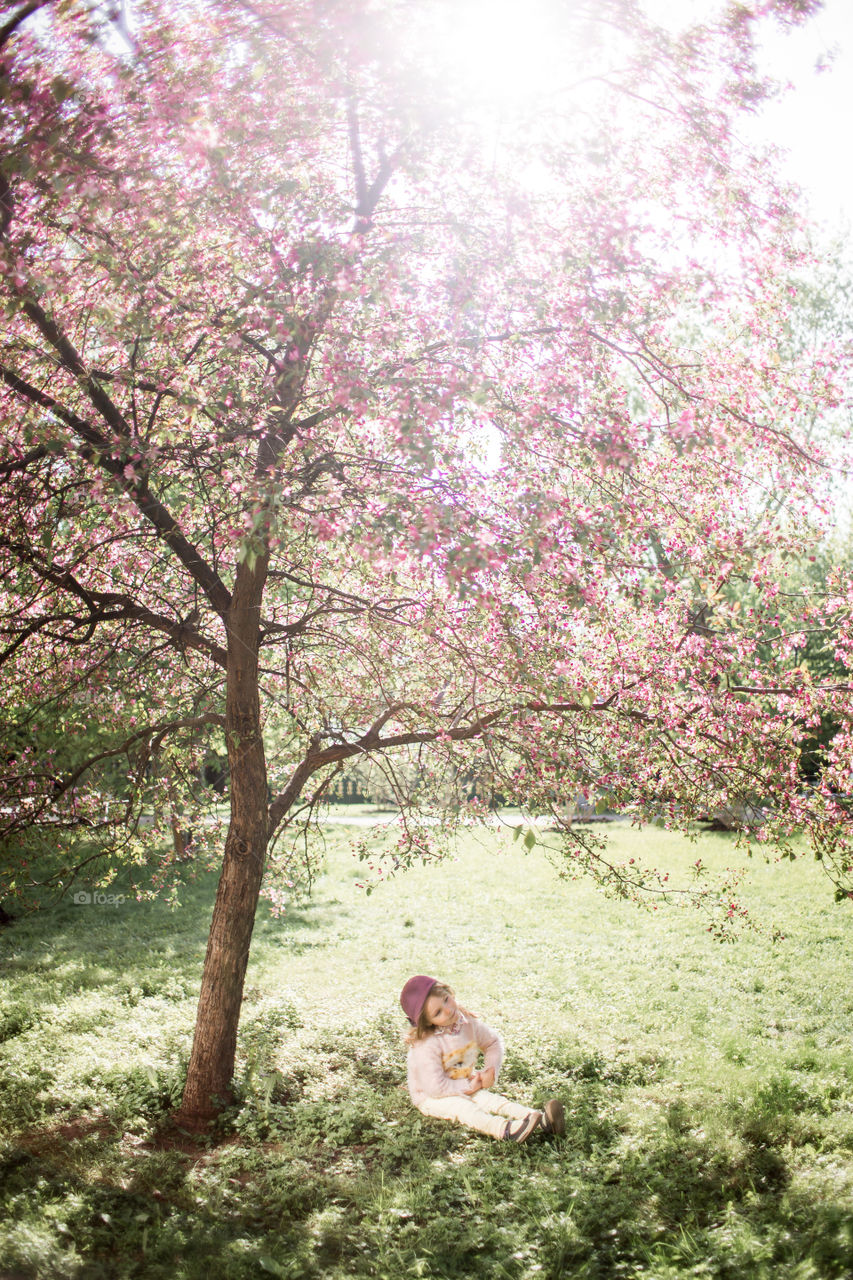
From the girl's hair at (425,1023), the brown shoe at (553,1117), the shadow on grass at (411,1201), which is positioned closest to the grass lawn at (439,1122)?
the shadow on grass at (411,1201)

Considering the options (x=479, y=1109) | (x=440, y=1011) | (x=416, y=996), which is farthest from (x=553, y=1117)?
(x=416, y=996)

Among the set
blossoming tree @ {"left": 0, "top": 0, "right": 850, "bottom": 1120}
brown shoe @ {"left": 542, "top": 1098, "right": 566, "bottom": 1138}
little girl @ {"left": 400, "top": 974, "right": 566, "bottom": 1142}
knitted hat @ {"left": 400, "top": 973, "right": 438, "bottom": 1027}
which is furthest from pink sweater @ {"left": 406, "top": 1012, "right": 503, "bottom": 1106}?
blossoming tree @ {"left": 0, "top": 0, "right": 850, "bottom": 1120}

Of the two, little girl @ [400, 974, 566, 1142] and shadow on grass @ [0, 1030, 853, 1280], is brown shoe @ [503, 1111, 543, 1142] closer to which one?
little girl @ [400, 974, 566, 1142]

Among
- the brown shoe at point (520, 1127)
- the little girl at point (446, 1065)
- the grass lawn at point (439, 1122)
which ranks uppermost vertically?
the little girl at point (446, 1065)

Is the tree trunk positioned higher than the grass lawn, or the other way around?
the tree trunk

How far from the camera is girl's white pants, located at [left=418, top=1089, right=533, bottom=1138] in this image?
596 centimetres

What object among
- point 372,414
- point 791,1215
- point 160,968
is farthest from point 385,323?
point 160,968

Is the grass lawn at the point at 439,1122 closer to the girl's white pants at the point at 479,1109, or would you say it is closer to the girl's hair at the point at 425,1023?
the girl's white pants at the point at 479,1109

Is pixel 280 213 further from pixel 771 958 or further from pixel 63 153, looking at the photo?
pixel 771 958

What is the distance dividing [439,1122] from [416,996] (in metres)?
2.42

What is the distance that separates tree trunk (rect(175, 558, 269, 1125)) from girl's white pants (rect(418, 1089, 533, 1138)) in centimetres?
233

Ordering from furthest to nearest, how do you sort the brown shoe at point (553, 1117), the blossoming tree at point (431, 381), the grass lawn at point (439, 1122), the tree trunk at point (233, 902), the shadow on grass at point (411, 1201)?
the tree trunk at point (233, 902) → the brown shoe at point (553, 1117) → the blossoming tree at point (431, 381) → the grass lawn at point (439, 1122) → the shadow on grass at point (411, 1201)

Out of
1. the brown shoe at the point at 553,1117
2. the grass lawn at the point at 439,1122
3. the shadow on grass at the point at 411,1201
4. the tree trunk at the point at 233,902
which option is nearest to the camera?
the shadow on grass at the point at 411,1201

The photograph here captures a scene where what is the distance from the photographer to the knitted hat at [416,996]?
6090mm
